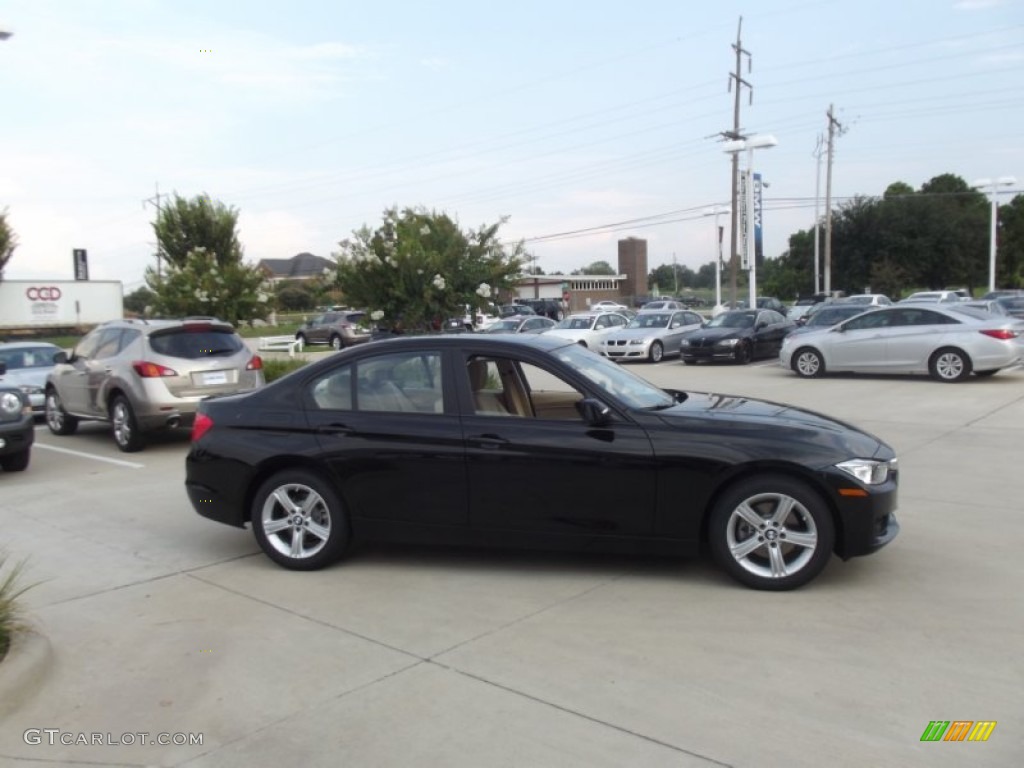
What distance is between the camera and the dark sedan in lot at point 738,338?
22453 mm

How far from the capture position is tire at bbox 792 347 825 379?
1834cm

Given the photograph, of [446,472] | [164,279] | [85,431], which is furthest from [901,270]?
[446,472]

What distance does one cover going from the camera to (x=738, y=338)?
22.4 m

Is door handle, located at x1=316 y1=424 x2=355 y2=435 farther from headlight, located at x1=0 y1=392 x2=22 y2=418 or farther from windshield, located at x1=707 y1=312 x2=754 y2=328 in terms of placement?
windshield, located at x1=707 y1=312 x2=754 y2=328

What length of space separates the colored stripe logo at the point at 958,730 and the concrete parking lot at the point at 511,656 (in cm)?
4

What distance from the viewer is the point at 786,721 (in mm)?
3672

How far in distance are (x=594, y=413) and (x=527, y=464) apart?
52 centimetres

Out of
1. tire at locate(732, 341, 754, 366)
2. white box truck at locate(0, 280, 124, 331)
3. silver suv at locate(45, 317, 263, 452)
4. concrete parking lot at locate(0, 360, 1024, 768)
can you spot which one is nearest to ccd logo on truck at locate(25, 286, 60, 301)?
white box truck at locate(0, 280, 124, 331)

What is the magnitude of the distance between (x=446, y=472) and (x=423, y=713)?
198 cm

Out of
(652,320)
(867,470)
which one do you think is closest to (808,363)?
(652,320)

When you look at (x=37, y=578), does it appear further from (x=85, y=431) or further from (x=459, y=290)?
(x=459, y=290)

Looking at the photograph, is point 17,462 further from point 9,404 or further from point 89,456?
point 89,456

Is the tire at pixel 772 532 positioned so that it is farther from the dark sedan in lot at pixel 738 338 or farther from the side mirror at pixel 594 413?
the dark sedan in lot at pixel 738 338

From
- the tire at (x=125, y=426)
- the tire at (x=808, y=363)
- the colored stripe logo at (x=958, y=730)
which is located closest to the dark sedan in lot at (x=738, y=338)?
the tire at (x=808, y=363)
